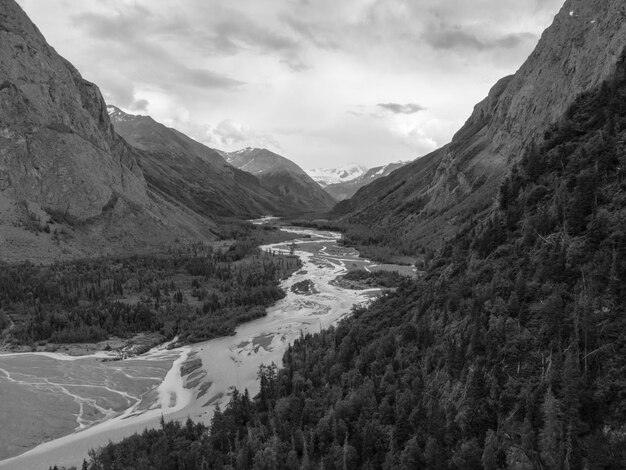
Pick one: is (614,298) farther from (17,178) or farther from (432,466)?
(17,178)

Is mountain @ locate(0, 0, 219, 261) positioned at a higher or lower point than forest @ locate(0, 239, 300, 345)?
higher

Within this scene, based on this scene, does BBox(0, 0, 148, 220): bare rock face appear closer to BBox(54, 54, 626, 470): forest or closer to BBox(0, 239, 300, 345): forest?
BBox(0, 239, 300, 345): forest

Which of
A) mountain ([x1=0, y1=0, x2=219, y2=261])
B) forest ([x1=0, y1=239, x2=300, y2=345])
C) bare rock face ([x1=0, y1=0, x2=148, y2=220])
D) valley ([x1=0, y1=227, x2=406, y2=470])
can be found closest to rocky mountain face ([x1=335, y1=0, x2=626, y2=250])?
valley ([x1=0, y1=227, x2=406, y2=470])

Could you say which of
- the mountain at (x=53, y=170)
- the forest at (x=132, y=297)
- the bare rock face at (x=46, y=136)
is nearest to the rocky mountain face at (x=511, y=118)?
the forest at (x=132, y=297)

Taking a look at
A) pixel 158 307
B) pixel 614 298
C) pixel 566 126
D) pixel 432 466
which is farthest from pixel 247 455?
pixel 158 307

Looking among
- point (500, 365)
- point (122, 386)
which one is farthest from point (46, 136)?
point (500, 365)

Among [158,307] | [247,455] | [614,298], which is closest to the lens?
[614,298]
